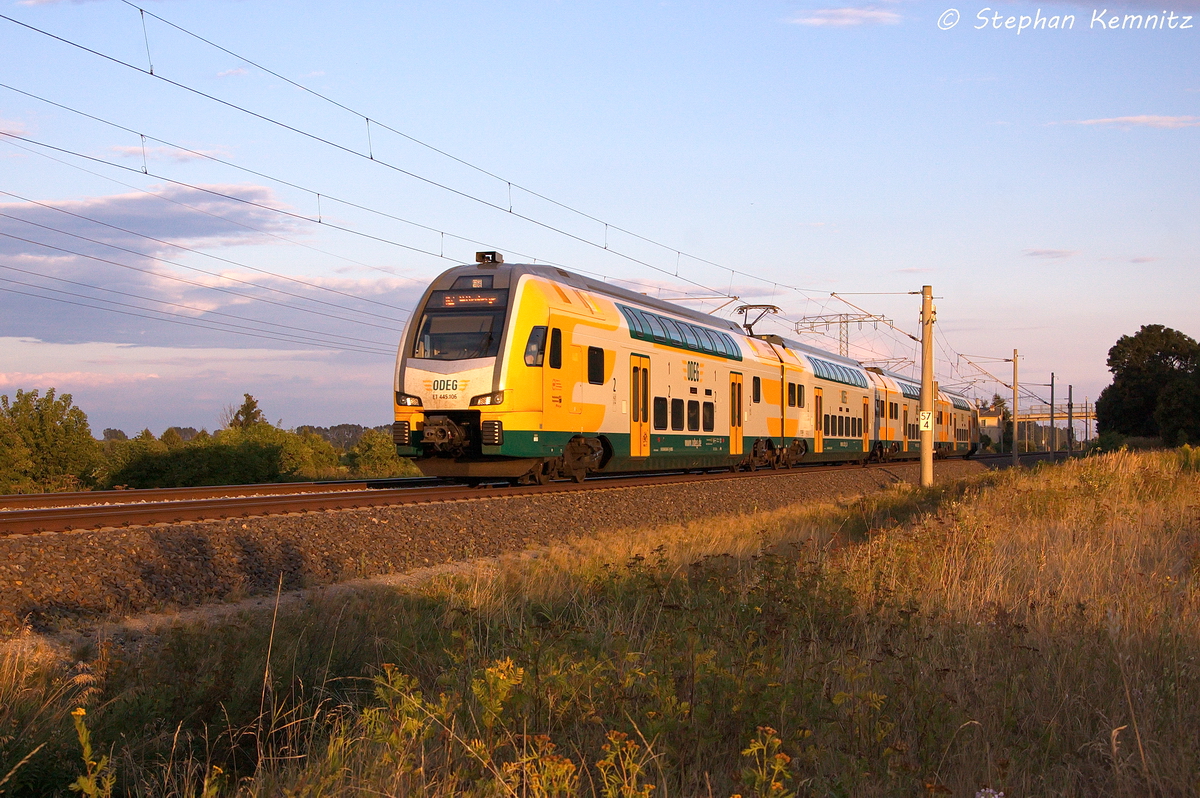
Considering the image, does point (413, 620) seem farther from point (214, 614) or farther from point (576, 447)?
point (576, 447)

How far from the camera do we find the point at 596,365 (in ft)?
60.4

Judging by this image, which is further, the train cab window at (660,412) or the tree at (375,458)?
the tree at (375,458)

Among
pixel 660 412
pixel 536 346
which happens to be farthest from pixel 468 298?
pixel 660 412

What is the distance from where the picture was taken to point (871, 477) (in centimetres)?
2856

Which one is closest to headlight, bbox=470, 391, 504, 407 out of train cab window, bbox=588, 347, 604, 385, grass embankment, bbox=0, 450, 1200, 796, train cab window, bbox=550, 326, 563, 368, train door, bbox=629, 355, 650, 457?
train cab window, bbox=550, 326, 563, 368

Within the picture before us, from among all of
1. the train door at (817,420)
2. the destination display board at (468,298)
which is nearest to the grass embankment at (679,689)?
the destination display board at (468,298)

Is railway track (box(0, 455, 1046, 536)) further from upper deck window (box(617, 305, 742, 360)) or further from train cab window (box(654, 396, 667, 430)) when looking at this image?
upper deck window (box(617, 305, 742, 360))

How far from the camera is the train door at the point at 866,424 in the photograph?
37.5m

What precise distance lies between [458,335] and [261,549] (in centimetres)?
753

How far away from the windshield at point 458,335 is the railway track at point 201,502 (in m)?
2.36

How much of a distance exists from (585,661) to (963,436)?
52.9 metres

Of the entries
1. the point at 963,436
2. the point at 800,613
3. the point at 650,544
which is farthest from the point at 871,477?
the point at 963,436

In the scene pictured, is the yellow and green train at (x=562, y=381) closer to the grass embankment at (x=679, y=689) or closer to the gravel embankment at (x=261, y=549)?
the gravel embankment at (x=261, y=549)

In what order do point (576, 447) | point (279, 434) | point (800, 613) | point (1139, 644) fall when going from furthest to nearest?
1. point (279, 434)
2. point (576, 447)
3. point (800, 613)
4. point (1139, 644)
